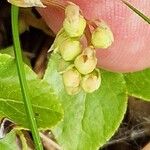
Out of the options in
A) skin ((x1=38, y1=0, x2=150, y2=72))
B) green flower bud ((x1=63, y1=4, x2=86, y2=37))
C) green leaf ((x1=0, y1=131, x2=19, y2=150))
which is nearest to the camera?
green flower bud ((x1=63, y1=4, x2=86, y2=37))

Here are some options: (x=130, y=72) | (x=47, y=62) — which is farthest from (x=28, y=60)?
(x=130, y=72)

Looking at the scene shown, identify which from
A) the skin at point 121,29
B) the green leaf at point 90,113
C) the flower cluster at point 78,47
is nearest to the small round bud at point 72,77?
the flower cluster at point 78,47

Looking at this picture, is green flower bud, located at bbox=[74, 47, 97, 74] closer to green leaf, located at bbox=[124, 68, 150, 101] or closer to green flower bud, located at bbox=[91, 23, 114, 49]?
green flower bud, located at bbox=[91, 23, 114, 49]

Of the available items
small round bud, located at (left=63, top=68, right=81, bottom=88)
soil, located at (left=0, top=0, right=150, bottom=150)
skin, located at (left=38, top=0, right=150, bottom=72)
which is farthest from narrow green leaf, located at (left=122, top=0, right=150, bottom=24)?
soil, located at (left=0, top=0, right=150, bottom=150)

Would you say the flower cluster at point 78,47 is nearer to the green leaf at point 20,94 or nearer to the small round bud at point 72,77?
the small round bud at point 72,77

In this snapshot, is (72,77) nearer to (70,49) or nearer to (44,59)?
(70,49)

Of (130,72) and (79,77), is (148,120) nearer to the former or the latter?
(130,72)
